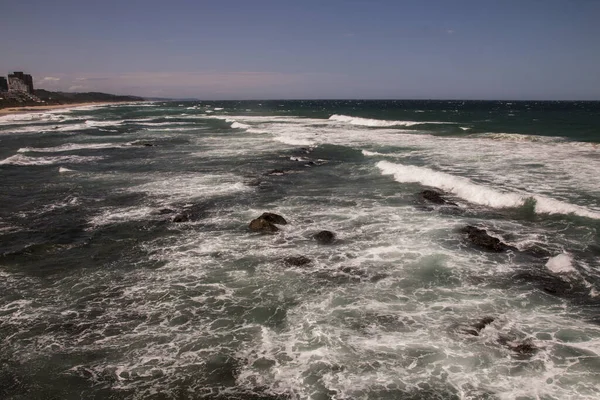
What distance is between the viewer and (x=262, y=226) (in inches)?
690

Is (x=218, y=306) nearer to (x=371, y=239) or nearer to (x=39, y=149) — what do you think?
(x=371, y=239)

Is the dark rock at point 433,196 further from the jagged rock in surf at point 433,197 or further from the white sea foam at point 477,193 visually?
the white sea foam at point 477,193

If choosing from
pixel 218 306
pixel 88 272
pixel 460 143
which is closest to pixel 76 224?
pixel 88 272

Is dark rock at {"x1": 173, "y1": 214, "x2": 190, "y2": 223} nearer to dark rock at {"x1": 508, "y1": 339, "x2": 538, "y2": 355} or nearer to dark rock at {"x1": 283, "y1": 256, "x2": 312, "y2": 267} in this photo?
dark rock at {"x1": 283, "y1": 256, "x2": 312, "y2": 267}

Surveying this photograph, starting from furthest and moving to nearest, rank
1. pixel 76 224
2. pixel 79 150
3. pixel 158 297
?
pixel 79 150
pixel 76 224
pixel 158 297

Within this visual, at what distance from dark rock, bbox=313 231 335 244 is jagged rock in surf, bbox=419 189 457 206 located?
7799 mm

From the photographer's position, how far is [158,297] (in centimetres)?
1219

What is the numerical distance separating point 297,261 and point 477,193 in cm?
1269

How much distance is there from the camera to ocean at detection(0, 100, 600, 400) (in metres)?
8.70

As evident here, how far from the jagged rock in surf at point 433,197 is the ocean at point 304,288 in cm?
16

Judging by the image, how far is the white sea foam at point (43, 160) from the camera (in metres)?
35.1

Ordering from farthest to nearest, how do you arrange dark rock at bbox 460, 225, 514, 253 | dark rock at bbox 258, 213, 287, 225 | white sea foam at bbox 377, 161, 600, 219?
white sea foam at bbox 377, 161, 600, 219, dark rock at bbox 258, 213, 287, 225, dark rock at bbox 460, 225, 514, 253

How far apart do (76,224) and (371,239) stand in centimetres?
1313

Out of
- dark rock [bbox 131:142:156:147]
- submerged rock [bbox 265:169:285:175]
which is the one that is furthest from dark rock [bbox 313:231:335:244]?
dark rock [bbox 131:142:156:147]
